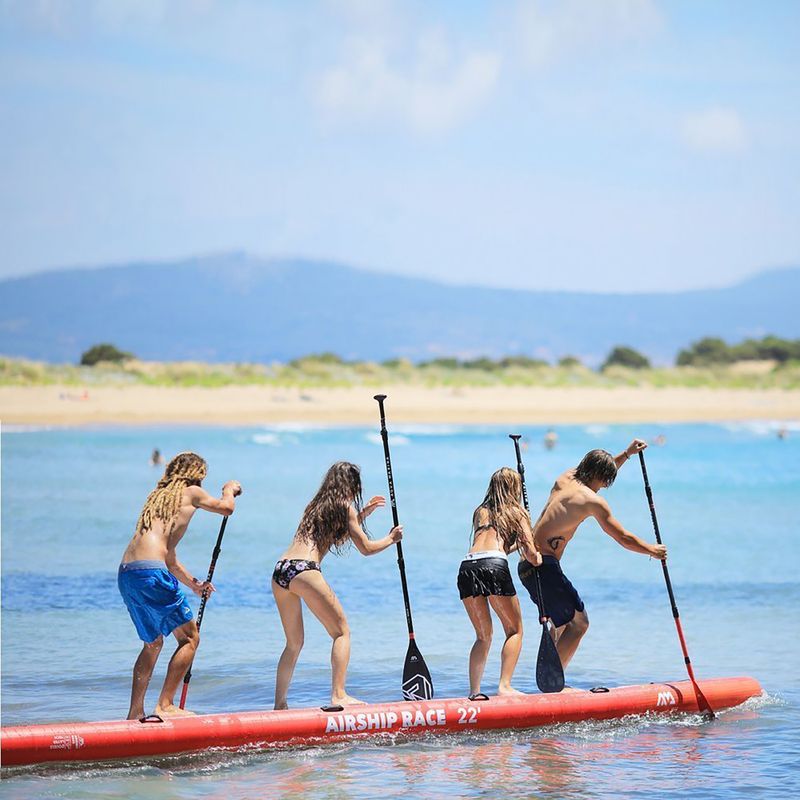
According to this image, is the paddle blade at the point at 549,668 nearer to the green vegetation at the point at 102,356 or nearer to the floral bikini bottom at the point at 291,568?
the floral bikini bottom at the point at 291,568

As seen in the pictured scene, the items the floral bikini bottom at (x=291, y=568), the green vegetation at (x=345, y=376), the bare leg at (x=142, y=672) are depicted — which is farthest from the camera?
the green vegetation at (x=345, y=376)

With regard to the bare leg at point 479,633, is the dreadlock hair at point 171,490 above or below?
above

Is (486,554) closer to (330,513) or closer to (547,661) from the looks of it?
(547,661)

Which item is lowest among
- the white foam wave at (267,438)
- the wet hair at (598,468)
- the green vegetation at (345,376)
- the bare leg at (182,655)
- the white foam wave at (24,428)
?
the bare leg at (182,655)

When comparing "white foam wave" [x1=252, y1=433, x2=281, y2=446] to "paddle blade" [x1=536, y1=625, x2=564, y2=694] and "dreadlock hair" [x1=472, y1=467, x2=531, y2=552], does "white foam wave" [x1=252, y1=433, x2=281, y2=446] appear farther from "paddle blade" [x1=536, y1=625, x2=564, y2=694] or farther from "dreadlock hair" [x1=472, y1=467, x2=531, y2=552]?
"dreadlock hair" [x1=472, y1=467, x2=531, y2=552]

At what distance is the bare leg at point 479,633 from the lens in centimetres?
891

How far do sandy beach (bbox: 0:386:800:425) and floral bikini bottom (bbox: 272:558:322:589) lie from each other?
38.3 meters

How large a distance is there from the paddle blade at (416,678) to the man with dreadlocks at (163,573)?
1.45 meters

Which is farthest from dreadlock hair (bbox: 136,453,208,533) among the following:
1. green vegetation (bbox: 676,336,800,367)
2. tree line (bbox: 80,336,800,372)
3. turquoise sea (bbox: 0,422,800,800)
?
green vegetation (bbox: 676,336,800,367)

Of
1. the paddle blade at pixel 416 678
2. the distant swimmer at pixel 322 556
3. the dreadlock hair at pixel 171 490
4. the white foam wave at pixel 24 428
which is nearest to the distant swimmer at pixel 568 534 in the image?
the paddle blade at pixel 416 678

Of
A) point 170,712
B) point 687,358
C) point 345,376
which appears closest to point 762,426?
point 345,376

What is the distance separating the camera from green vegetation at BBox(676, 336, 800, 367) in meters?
85.2

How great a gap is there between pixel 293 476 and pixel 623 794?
2271cm

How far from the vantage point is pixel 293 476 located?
30.3 metres
